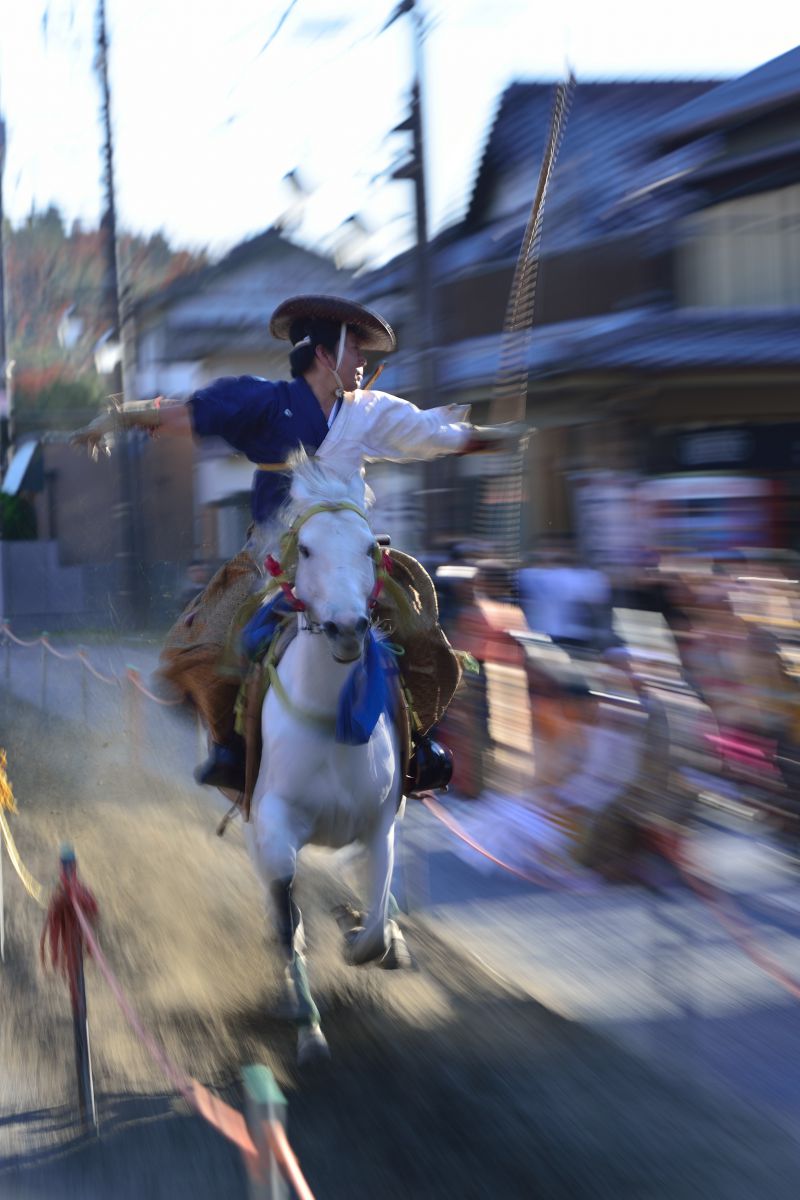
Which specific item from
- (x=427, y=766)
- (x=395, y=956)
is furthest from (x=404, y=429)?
(x=395, y=956)

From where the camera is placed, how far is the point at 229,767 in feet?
16.6

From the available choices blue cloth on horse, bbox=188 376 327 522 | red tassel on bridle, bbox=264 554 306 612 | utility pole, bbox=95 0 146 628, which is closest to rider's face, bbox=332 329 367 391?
blue cloth on horse, bbox=188 376 327 522

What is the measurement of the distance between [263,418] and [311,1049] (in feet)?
7.33

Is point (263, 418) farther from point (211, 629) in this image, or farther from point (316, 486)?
point (211, 629)

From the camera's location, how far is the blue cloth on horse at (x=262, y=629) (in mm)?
4777

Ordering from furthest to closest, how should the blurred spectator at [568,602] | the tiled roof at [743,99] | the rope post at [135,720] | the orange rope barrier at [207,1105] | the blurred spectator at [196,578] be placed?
the blurred spectator at [196,578]
the tiled roof at [743,99]
the rope post at [135,720]
the blurred spectator at [568,602]
the orange rope barrier at [207,1105]

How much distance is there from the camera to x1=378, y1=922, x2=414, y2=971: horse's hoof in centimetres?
499

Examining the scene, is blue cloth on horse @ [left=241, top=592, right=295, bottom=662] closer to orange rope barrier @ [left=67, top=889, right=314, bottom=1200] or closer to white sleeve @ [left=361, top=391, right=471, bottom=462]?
white sleeve @ [left=361, top=391, right=471, bottom=462]

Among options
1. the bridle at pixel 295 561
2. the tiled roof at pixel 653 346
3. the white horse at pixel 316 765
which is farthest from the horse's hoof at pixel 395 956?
the tiled roof at pixel 653 346

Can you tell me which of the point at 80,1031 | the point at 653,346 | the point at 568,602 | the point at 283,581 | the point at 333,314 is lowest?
the point at 80,1031

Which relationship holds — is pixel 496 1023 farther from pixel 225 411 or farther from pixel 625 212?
pixel 625 212

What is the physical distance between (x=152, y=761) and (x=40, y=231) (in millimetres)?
12903

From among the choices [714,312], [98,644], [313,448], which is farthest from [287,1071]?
[98,644]

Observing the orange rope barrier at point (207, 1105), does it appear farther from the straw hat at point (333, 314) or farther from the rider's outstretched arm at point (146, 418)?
the straw hat at point (333, 314)
